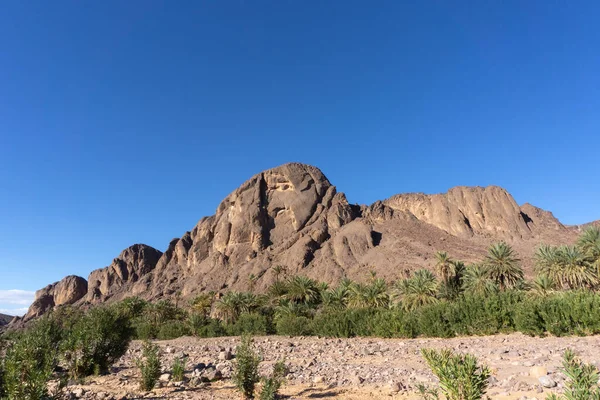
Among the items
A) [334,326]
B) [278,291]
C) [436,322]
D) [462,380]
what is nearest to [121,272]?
[278,291]

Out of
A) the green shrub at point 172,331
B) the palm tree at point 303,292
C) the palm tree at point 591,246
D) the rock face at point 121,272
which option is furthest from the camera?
the rock face at point 121,272

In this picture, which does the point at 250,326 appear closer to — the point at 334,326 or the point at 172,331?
the point at 172,331

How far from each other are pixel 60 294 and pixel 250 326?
128 m

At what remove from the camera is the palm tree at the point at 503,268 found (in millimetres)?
32469

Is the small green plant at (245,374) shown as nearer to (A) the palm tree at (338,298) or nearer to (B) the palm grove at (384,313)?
(B) the palm grove at (384,313)

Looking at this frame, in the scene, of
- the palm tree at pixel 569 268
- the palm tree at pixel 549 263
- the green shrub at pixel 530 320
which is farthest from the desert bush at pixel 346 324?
the palm tree at pixel 569 268

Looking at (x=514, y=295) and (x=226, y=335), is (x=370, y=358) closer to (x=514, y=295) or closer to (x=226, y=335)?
(x=514, y=295)

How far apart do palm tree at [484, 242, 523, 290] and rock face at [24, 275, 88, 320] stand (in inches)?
5539

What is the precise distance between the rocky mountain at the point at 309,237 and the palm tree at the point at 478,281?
134 ft

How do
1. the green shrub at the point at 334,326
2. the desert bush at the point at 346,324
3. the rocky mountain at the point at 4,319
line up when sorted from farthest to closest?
the rocky mountain at the point at 4,319
the green shrub at the point at 334,326
the desert bush at the point at 346,324

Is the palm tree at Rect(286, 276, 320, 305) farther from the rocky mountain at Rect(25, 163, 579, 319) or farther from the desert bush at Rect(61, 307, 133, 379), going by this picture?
the rocky mountain at Rect(25, 163, 579, 319)

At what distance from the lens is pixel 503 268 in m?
32.4

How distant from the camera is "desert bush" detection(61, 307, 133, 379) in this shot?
11641 millimetres

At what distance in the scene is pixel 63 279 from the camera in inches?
5276
